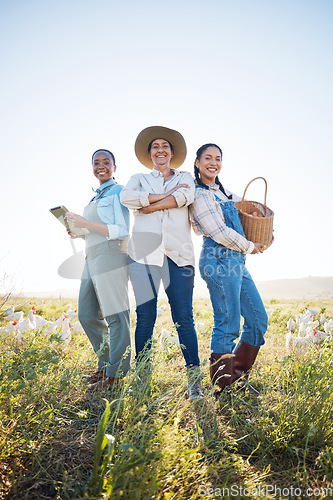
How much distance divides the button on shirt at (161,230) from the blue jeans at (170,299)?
80mm

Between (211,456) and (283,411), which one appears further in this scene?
(283,411)

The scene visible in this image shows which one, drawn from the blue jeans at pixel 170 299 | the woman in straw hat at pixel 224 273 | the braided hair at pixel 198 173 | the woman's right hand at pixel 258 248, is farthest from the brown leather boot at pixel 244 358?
the braided hair at pixel 198 173

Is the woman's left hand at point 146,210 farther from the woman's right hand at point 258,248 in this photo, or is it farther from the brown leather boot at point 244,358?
the brown leather boot at point 244,358

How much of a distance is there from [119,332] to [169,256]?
0.82 meters

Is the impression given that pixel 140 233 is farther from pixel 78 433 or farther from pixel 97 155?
pixel 78 433

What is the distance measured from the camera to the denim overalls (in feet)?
9.23

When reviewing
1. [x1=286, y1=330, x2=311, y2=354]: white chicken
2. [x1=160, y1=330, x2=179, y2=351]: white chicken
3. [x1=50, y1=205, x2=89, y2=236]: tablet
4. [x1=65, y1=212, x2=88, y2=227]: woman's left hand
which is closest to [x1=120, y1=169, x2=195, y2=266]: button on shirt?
[x1=65, y1=212, x2=88, y2=227]: woman's left hand

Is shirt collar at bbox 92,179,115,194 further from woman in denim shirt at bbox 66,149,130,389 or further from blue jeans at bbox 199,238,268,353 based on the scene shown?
blue jeans at bbox 199,238,268,353

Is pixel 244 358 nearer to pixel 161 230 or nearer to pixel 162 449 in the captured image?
pixel 161 230

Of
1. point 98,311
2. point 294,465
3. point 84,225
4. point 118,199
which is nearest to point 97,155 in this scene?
point 118,199

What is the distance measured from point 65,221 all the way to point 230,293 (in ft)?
5.53

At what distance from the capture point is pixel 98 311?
10.9 feet

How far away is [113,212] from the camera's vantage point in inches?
125

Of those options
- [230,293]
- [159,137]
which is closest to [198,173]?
[159,137]
